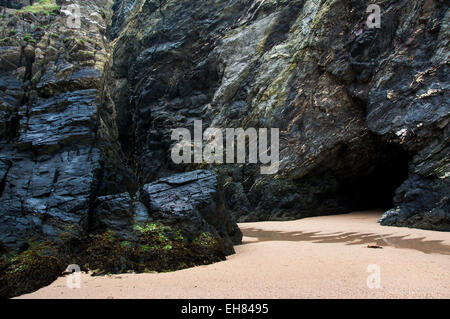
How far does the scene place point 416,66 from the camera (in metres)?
11.2

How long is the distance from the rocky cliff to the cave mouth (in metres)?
0.09

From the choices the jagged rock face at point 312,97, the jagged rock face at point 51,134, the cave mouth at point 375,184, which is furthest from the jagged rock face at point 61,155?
the cave mouth at point 375,184

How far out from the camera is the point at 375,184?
15969mm

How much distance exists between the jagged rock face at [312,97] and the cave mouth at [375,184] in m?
0.06

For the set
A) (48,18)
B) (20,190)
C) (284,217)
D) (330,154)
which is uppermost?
(48,18)

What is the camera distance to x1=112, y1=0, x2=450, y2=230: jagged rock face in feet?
35.0

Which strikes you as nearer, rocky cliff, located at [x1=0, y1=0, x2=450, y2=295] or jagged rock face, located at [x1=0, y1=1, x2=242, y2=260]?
jagged rock face, located at [x1=0, y1=1, x2=242, y2=260]

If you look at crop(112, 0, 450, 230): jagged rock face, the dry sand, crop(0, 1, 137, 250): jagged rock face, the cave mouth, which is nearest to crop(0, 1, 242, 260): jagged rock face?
crop(0, 1, 137, 250): jagged rock face

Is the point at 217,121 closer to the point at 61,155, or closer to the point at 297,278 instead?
the point at 61,155

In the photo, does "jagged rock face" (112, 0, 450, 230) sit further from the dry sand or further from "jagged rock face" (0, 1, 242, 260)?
"jagged rock face" (0, 1, 242, 260)

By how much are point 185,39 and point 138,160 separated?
10.9 metres
